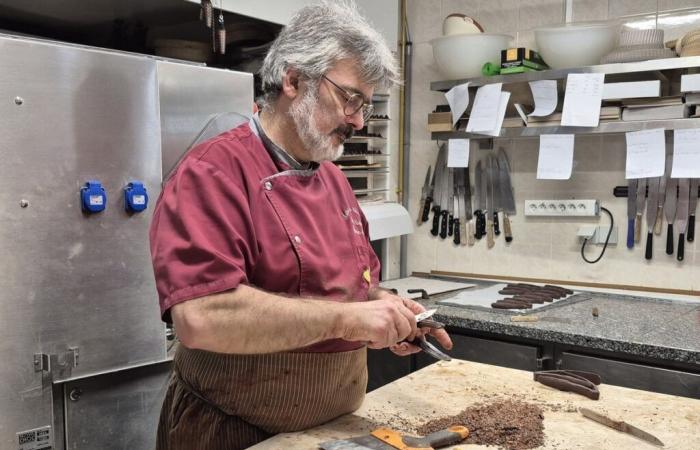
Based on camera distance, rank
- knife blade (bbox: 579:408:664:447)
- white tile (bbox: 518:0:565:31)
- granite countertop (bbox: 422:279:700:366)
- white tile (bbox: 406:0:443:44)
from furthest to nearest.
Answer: white tile (bbox: 406:0:443:44)
white tile (bbox: 518:0:565:31)
granite countertop (bbox: 422:279:700:366)
knife blade (bbox: 579:408:664:447)

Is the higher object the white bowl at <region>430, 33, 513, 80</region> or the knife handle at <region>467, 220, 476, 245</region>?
the white bowl at <region>430, 33, 513, 80</region>

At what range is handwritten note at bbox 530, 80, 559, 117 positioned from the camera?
2771 mm

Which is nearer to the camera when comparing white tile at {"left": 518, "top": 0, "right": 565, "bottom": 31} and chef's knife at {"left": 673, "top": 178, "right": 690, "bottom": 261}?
chef's knife at {"left": 673, "top": 178, "right": 690, "bottom": 261}

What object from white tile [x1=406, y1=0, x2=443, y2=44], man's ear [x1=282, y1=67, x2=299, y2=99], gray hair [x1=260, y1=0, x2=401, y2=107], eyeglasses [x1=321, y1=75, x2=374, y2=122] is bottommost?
eyeglasses [x1=321, y1=75, x2=374, y2=122]

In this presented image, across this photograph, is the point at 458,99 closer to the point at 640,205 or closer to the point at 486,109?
the point at 486,109

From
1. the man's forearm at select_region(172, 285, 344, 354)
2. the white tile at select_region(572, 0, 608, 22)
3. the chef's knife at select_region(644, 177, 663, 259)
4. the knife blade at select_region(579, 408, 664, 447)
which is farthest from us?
the white tile at select_region(572, 0, 608, 22)

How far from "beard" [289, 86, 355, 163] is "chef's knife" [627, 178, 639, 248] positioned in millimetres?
1833

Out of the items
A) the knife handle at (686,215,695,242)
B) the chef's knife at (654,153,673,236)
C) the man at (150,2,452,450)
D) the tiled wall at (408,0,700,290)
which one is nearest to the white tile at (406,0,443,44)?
the tiled wall at (408,0,700,290)

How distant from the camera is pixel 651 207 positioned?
107 inches

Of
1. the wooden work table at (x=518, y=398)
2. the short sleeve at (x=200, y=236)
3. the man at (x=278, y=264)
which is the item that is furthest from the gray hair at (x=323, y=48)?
the wooden work table at (x=518, y=398)

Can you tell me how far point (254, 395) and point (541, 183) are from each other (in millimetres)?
2149

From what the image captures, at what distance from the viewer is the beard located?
1332 millimetres

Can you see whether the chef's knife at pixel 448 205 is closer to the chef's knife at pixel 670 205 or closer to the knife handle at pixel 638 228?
the knife handle at pixel 638 228

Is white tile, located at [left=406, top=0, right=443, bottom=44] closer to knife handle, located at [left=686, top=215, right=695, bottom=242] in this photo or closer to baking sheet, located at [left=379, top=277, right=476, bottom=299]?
baking sheet, located at [left=379, top=277, right=476, bottom=299]
